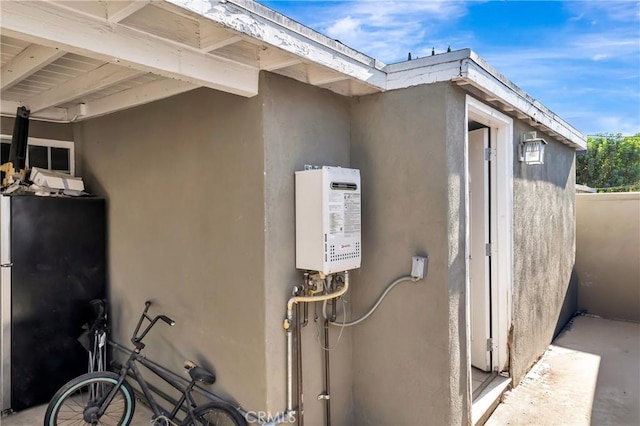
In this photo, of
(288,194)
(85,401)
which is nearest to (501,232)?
(288,194)

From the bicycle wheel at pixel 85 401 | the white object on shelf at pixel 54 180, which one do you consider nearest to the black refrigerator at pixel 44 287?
the white object on shelf at pixel 54 180

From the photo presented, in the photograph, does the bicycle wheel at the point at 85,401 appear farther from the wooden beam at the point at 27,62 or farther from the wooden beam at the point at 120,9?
the wooden beam at the point at 120,9

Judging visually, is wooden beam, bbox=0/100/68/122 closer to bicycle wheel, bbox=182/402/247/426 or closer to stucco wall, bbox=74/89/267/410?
stucco wall, bbox=74/89/267/410

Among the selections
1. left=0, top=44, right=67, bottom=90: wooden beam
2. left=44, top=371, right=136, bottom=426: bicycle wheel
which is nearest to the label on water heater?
left=0, top=44, right=67, bottom=90: wooden beam

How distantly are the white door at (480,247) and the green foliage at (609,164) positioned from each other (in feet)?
60.8

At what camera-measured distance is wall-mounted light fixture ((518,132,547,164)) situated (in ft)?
13.0

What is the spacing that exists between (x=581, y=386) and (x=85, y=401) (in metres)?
4.55

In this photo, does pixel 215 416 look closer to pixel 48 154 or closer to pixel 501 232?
pixel 501 232

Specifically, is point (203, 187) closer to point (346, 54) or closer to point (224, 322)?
point (224, 322)

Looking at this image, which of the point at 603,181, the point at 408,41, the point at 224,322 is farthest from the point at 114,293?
the point at 603,181

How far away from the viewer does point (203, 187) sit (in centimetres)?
296

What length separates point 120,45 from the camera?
6.50 feet

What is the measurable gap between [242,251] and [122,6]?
1.54m

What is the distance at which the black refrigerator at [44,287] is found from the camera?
3432 mm
